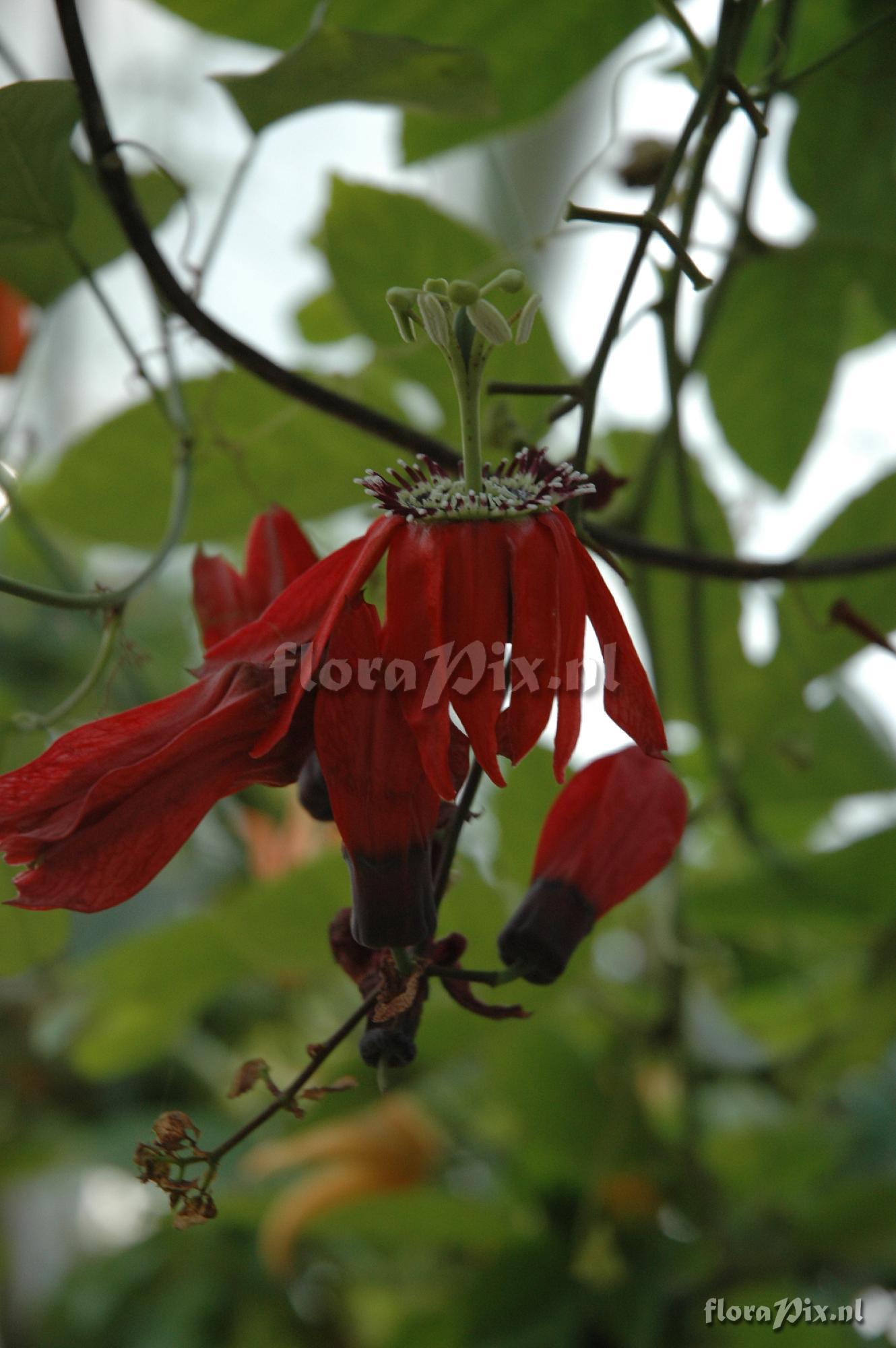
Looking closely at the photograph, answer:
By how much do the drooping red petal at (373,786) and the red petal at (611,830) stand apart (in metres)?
0.06

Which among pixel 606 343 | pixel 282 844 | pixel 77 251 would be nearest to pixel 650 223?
pixel 606 343

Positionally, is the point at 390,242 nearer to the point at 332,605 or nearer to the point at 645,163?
the point at 645,163

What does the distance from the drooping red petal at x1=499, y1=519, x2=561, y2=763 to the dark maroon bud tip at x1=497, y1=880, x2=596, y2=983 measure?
0.21 feet

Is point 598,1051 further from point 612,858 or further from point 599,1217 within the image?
point 612,858

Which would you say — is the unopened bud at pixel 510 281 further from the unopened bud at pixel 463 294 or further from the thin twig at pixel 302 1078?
the thin twig at pixel 302 1078

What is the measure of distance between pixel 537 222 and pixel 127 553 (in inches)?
20.9

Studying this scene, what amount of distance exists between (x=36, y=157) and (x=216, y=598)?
0.14 m

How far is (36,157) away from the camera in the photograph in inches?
13.5

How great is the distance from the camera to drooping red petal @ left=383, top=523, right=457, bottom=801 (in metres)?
0.23

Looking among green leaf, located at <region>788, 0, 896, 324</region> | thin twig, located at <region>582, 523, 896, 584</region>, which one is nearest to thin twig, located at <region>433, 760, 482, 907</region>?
thin twig, located at <region>582, 523, 896, 584</region>

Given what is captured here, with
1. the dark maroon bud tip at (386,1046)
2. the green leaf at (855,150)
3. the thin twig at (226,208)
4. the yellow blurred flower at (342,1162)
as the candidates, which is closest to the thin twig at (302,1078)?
the dark maroon bud tip at (386,1046)

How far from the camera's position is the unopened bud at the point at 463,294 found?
254mm

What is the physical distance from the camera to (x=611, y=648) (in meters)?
0.24

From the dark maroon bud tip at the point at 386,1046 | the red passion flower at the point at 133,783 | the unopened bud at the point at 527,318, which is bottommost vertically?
the dark maroon bud tip at the point at 386,1046
